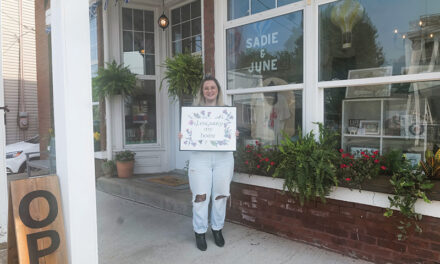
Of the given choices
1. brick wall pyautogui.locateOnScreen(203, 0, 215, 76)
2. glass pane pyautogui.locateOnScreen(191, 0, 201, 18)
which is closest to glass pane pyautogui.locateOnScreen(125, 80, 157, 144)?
glass pane pyautogui.locateOnScreen(191, 0, 201, 18)

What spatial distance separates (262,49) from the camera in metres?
3.81

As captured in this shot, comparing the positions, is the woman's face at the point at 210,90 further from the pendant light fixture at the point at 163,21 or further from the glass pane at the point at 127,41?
the glass pane at the point at 127,41

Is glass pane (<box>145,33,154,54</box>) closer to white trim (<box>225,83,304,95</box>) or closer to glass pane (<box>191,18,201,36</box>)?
glass pane (<box>191,18,201,36</box>)

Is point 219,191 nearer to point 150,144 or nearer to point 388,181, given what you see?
point 388,181

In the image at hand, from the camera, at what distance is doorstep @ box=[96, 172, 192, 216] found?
162 inches

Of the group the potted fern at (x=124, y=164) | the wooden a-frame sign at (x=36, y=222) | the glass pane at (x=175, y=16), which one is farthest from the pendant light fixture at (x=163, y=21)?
the wooden a-frame sign at (x=36, y=222)

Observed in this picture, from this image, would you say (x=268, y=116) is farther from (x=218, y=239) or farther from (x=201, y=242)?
(x=201, y=242)

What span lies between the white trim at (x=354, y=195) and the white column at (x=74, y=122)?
6.07 ft

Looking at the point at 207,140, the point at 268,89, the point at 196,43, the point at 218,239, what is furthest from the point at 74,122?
the point at 196,43

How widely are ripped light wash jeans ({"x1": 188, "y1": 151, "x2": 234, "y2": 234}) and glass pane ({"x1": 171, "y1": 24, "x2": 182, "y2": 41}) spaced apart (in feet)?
11.5

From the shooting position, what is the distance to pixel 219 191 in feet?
9.82

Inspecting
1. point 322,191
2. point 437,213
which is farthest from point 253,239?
point 437,213

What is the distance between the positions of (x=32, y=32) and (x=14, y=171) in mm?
6651

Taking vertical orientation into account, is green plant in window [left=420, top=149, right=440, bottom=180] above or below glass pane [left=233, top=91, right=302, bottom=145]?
below
